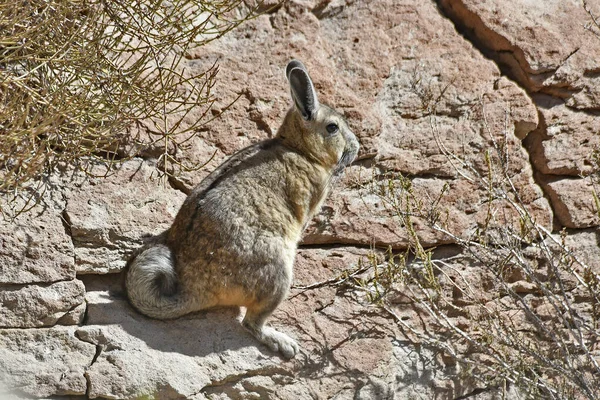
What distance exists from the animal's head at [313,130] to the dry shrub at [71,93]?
0.68 metres

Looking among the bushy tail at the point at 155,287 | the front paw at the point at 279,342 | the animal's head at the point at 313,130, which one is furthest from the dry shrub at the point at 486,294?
the bushy tail at the point at 155,287

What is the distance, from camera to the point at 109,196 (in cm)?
550

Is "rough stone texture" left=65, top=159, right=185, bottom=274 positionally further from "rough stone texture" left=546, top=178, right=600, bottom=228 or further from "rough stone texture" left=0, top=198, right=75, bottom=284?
"rough stone texture" left=546, top=178, right=600, bottom=228

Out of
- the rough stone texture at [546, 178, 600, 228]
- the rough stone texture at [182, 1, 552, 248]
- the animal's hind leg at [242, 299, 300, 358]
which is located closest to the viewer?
the animal's hind leg at [242, 299, 300, 358]

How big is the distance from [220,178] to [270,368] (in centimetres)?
124

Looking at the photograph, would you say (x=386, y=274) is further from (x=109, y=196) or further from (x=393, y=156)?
(x=109, y=196)

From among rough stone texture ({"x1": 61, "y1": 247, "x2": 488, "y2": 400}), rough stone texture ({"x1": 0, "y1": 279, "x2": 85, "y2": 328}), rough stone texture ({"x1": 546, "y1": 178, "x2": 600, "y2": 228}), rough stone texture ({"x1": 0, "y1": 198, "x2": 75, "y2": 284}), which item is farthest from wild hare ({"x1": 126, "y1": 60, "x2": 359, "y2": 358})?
rough stone texture ({"x1": 546, "y1": 178, "x2": 600, "y2": 228})

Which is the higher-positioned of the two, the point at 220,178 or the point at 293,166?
the point at 293,166

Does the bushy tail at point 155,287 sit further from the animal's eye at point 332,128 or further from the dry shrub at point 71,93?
the animal's eye at point 332,128

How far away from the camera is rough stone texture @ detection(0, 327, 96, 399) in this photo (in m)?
4.58

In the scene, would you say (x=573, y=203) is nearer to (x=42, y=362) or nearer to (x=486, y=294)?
(x=486, y=294)

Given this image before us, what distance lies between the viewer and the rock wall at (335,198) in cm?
492

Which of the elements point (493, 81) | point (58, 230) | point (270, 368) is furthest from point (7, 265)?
point (493, 81)

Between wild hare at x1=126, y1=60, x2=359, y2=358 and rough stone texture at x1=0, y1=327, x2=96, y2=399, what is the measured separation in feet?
1.51
